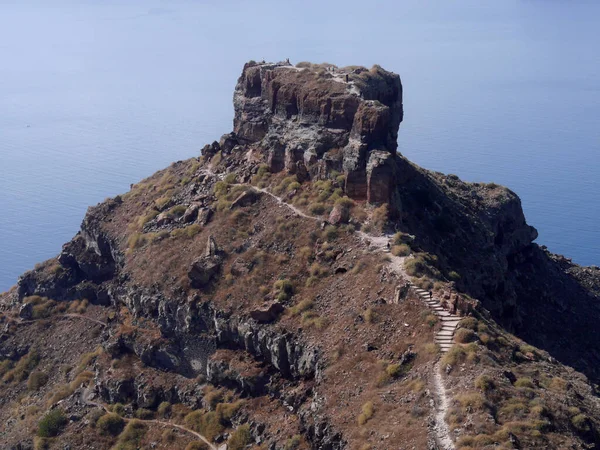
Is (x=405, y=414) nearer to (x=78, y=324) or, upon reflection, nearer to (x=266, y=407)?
(x=266, y=407)

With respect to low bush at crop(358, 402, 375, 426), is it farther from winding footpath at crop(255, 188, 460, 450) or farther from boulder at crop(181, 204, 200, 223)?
boulder at crop(181, 204, 200, 223)

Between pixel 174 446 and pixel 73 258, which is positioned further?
pixel 73 258

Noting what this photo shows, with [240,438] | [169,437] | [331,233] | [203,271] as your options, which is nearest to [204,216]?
[203,271]

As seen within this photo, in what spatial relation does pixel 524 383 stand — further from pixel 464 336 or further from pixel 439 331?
pixel 439 331

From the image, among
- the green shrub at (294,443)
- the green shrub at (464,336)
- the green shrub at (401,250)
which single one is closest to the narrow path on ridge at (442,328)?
the green shrub at (401,250)

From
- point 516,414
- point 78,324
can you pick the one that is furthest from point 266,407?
point 78,324
